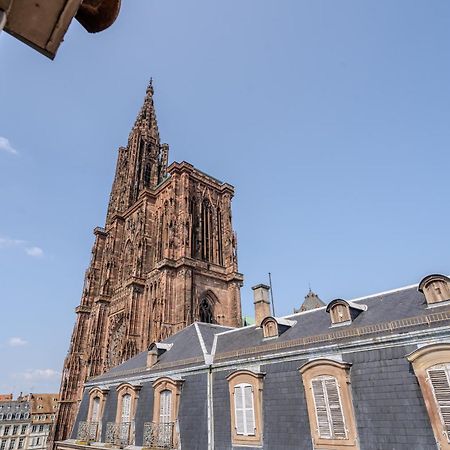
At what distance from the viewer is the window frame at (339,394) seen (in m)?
9.51

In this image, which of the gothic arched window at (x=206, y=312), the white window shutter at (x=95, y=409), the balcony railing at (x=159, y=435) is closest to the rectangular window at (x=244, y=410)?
the balcony railing at (x=159, y=435)

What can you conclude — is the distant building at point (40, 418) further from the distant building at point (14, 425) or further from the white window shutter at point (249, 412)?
the white window shutter at point (249, 412)

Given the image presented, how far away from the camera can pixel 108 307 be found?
133 feet

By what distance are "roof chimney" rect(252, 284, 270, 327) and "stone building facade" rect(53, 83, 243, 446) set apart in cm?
1314

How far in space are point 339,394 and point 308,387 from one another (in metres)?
1.03

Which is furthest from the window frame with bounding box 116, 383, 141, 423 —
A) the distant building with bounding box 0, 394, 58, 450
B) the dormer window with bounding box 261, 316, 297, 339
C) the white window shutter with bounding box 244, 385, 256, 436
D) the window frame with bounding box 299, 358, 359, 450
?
the distant building with bounding box 0, 394, 58, 450

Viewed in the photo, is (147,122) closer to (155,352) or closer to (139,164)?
(139,164)

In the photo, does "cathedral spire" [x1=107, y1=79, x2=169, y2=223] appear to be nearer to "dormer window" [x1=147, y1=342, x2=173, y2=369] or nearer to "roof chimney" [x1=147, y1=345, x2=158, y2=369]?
"dormer window" [x1=147, y1=342, x2=173, y2=369]

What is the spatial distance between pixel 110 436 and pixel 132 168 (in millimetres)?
42973

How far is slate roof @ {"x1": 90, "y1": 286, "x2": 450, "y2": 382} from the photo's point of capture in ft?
33.0

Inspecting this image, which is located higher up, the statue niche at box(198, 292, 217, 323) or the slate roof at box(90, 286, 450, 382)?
the statue niche at box(198, 292, 217, 323)

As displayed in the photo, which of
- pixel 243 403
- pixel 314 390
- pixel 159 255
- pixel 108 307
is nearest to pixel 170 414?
pixel 243 403

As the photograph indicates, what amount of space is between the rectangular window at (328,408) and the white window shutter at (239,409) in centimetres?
293

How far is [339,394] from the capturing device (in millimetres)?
10047
